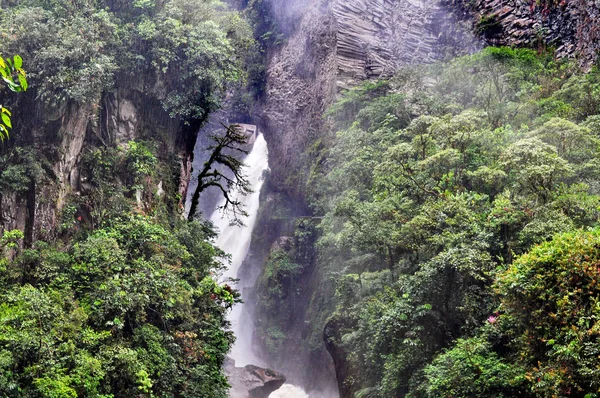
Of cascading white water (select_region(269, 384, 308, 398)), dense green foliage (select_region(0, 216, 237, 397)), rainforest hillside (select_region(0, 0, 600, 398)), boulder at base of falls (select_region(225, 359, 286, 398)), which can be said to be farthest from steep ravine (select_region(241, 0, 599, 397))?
dense green foliage (select_region(0, 216, 237, 397))

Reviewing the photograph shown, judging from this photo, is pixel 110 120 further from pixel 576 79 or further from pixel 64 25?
pixel 576 79

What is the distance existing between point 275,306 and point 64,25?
Result: 17833mm

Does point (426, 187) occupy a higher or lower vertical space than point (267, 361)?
higher

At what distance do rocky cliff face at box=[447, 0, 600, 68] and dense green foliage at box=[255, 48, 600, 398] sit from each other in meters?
0.97

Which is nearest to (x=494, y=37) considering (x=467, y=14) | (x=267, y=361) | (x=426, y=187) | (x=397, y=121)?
(x=467, y=14)

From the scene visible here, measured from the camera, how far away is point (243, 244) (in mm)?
33531

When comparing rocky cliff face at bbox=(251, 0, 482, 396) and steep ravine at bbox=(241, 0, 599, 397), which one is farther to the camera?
rocky cliff face at bbox=(251, 0, 482, 396)

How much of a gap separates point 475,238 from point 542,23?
47.6 feet

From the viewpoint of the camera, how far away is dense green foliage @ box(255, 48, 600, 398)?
8.15 metres

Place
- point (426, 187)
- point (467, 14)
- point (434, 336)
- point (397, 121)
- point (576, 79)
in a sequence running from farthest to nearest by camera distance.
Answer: point (467, 14) < point (397, 121) < point (576, 79) < point (426, 187) < point (434, 336)

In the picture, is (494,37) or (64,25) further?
(494,37)

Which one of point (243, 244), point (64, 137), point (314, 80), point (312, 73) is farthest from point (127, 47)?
point (243, 244)

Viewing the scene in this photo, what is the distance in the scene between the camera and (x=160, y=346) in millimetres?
10797

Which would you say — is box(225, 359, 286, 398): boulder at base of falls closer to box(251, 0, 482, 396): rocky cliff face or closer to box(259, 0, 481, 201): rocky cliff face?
box(251, 0, 482, 396): rocky cliff face
